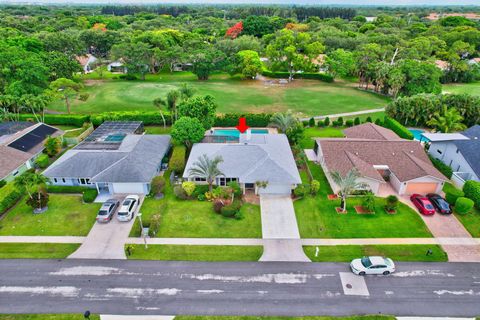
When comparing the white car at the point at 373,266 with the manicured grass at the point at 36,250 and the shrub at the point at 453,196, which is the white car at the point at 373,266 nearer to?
the shrub at the point at 453,196

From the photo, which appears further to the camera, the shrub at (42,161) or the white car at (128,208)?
the shrub at (42,161)

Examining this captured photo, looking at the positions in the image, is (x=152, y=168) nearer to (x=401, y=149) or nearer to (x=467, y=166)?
(x=401, y=149)

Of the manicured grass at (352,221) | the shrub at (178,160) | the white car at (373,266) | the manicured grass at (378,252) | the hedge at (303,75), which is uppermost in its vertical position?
the hedge at (303,75)

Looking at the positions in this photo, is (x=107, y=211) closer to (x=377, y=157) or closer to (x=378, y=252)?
(x=378, y=252)

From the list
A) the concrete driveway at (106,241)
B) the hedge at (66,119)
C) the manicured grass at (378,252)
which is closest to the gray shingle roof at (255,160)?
Answer: the manicured grass at (378,252)

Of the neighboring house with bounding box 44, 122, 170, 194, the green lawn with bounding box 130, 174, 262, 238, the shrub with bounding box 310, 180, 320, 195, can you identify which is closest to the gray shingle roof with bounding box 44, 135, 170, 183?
the neighboring house with bounding box 44, 122, 170, 194
